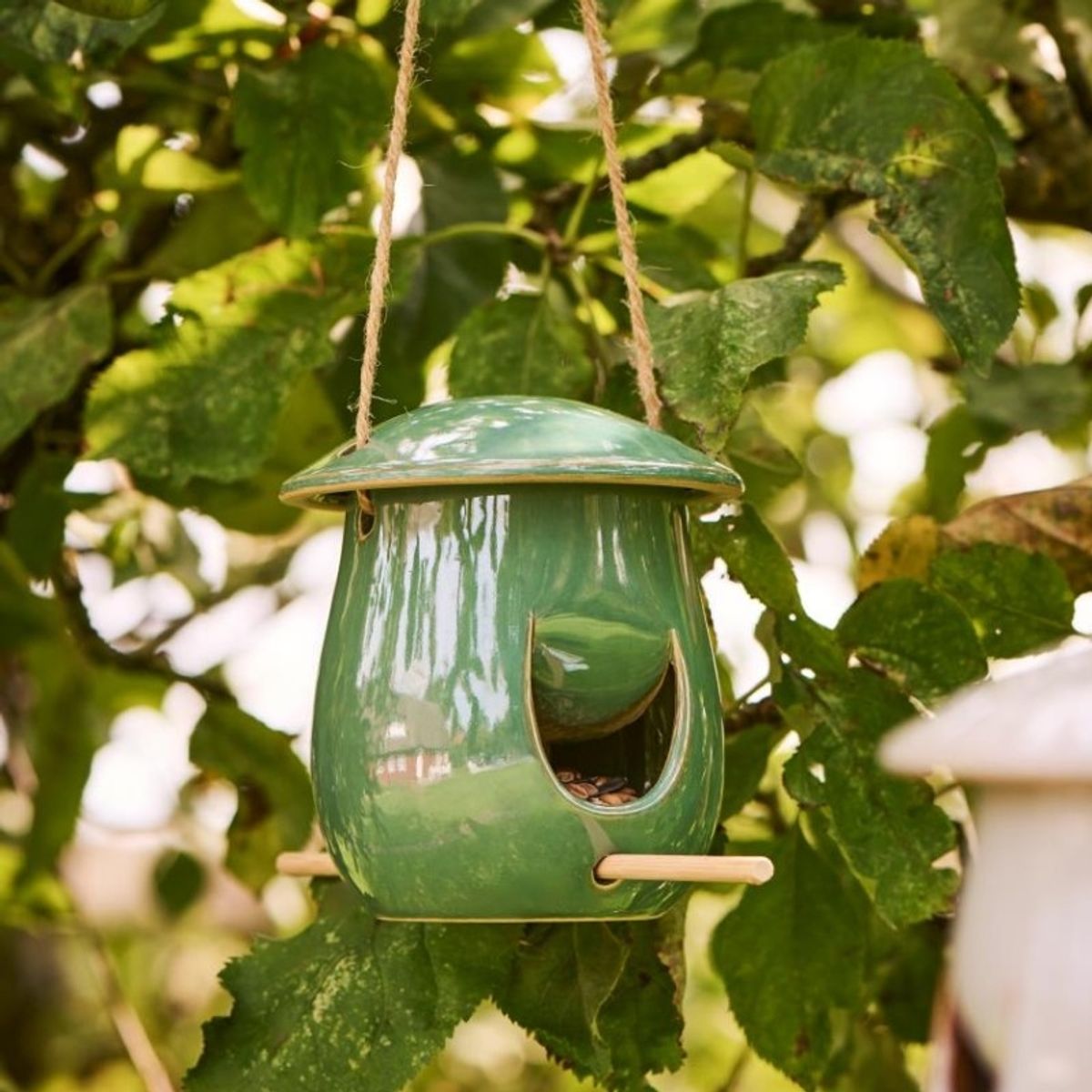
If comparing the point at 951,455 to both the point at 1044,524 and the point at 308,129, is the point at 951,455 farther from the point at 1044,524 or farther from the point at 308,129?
the point at 308,129

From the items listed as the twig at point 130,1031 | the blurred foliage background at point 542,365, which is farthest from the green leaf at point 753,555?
the twig at point 130,1031

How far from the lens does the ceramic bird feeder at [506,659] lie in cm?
129

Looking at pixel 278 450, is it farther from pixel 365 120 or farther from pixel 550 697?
pixel 550 697

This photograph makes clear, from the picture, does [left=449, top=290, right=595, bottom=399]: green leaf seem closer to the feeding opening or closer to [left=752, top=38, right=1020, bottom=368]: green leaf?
[left=752, top=38, right=1020, bottom=368]: green leaf

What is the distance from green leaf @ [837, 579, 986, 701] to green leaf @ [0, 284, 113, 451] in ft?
2.37

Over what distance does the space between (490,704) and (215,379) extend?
531 mm

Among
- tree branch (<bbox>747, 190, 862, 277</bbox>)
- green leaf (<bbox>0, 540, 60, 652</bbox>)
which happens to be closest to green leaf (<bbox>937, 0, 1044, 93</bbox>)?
tree branch (<bbox>747, 190, 862, 277</bbox>)

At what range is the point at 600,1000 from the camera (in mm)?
1509

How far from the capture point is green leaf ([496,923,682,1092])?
1.52 metres

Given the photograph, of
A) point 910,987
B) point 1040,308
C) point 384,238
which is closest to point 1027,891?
point 384,238

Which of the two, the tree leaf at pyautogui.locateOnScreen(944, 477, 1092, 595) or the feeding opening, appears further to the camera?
the tree leaf at pyautogui.locateOnScreen(944, 477, 1092, 595)

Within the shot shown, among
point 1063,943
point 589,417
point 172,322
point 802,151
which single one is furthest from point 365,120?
point 1063,943

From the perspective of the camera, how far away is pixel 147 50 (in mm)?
2016

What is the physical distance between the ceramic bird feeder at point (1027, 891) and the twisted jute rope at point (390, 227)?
2.65 ft
